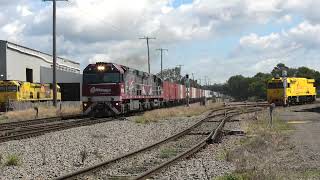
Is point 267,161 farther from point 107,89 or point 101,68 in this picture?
point 101,68

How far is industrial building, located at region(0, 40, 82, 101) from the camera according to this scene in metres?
69.4

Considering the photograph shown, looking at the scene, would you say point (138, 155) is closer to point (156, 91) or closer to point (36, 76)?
point (156, 91)

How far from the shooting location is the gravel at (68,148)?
38.7 ft

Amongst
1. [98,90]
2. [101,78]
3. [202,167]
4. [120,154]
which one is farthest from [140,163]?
[101,78]

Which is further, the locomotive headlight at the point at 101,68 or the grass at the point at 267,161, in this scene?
the locomotive headlight at the point at 101,68

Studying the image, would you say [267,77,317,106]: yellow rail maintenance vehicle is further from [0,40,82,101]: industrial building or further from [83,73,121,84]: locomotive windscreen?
[0,40,82,101]: industrial building

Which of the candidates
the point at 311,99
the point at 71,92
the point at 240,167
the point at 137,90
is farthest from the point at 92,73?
the point at 71,92

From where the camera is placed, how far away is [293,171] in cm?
1095

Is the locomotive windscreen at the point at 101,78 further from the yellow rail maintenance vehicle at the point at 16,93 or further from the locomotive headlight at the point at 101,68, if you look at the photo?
the yellow rail maintenance vehicle at the point at 16,93

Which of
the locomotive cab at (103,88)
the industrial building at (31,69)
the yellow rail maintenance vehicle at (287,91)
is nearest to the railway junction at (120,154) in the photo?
the locomotive cab at (103,88)

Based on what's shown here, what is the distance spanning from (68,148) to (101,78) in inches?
680

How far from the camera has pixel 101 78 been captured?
3325cm

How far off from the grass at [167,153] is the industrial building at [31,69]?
57.1 meters

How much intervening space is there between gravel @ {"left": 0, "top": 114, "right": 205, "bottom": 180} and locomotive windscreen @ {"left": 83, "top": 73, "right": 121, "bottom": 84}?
26.0ft
